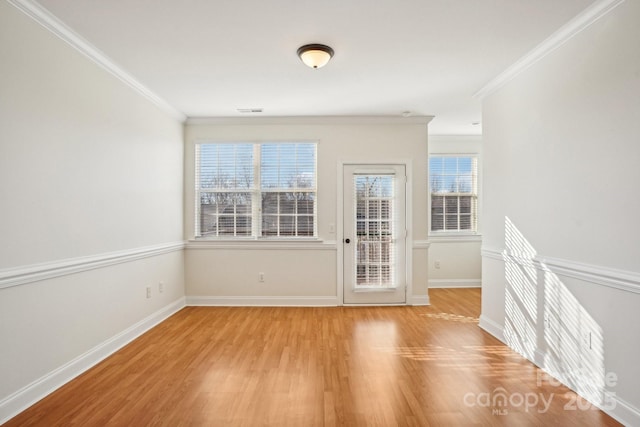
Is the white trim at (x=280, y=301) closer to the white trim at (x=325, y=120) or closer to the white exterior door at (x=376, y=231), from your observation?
the white exterior door at (x=376, y=231)

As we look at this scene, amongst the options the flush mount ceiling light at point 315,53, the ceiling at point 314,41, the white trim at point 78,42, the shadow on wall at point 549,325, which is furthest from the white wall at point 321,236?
the flush mount ceiling light at point 315,53

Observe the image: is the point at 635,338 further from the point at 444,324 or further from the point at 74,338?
the point at 74,338

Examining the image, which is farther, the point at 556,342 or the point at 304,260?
the point at 304,260

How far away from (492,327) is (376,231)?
1.91 metres

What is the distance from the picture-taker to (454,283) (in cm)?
617

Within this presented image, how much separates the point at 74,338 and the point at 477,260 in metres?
6.01

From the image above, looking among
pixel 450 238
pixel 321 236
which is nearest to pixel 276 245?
pixel 321 236

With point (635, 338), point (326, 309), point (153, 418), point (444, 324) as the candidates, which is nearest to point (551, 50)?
point (635, 338)

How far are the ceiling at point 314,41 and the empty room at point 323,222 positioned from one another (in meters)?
0.02

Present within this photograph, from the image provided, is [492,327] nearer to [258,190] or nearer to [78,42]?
[258,190]

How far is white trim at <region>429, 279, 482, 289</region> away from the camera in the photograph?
615cm

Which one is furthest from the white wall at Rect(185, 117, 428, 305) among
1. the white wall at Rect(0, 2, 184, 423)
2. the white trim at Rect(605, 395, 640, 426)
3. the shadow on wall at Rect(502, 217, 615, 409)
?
the white trim at Rect(605, 395, 640, 426)

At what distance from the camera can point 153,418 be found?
2.17 metres

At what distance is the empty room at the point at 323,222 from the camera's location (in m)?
2.22
